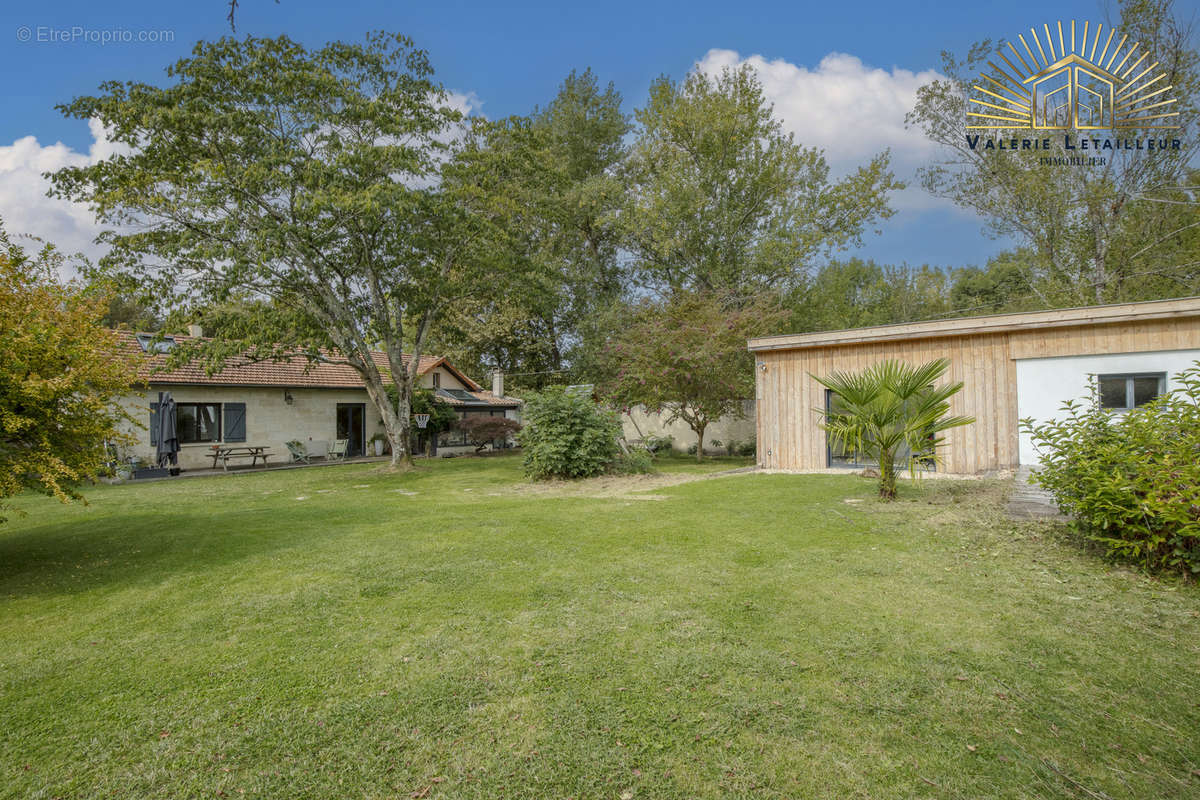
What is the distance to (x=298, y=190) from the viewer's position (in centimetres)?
1481

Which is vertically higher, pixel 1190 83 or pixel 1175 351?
pixel 1190 83

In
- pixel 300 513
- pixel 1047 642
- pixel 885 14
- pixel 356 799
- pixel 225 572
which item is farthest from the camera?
pixel 885 14

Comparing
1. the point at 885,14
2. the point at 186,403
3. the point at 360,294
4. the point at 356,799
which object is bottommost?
the point at 356,799

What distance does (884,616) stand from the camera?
4059 mm

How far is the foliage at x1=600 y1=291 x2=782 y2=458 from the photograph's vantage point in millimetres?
16469

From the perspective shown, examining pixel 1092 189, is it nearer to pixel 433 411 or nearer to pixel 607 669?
pixel 607 669

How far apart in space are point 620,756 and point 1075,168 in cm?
2370

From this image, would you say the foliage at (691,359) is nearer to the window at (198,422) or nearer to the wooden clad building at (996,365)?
the wooden clad building at (996,365)

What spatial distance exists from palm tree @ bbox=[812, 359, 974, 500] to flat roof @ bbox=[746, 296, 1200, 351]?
4036mm

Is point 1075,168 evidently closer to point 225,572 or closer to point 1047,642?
point 1047,642

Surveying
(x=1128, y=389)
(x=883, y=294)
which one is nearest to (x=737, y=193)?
(x=1128, y=389)

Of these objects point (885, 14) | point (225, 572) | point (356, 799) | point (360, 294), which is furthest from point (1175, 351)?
point (360, 294)

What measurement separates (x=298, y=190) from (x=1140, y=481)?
16784mm

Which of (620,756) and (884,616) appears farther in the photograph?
(884,616)
